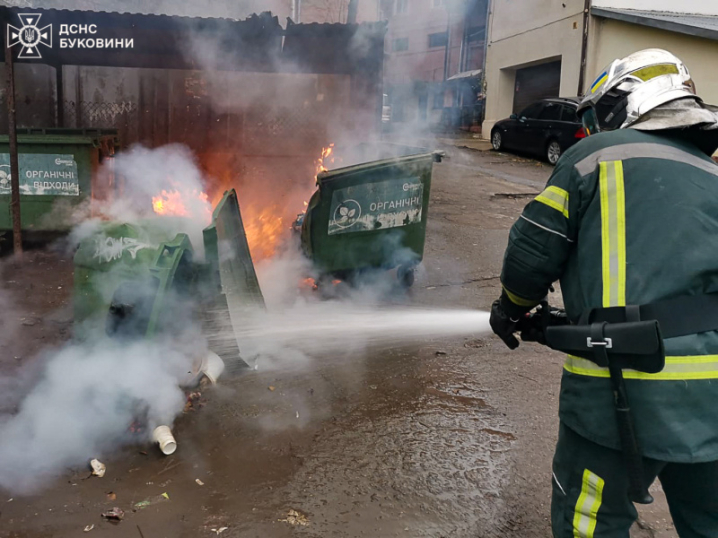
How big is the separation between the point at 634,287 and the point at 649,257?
0.31 feet

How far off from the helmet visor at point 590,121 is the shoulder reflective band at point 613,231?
0.41 meters

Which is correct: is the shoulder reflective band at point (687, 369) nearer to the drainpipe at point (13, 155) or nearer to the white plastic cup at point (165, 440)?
the white plastic cup at point (165, 440)

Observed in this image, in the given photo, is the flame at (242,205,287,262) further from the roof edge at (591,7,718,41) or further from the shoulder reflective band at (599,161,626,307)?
the roof edge at (591,7,718,41)

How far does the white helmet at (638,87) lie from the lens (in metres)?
1.83

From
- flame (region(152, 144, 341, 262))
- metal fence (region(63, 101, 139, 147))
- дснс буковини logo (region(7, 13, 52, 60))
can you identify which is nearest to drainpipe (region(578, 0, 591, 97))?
flame (region(152, 144, 341, 262))

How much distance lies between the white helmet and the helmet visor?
0.05 metres

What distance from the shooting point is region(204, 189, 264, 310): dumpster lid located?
11.5ft

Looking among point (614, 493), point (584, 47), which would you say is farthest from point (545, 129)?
point (614, 493)

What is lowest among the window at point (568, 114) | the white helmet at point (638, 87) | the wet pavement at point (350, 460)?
the wet pavement at point (350, 460)

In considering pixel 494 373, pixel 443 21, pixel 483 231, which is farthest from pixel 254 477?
pixel 443 21

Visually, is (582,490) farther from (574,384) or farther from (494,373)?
(494,373)

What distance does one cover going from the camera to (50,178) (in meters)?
6.80

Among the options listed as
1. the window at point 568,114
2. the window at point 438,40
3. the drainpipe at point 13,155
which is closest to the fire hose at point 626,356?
the drainpipe at point 13,155

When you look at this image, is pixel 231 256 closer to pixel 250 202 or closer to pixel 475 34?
pixel 250 202
